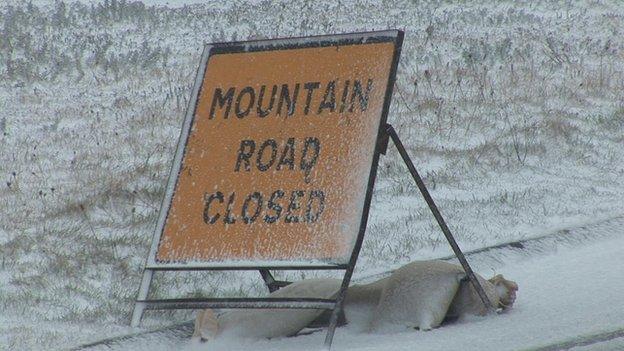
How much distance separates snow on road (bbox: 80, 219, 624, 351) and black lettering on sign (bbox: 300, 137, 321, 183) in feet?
2.41

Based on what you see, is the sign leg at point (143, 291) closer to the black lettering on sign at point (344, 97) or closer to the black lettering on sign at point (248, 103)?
the black lettering on sign at point (248, 103)

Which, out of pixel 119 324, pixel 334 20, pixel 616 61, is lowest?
pixel 119 324

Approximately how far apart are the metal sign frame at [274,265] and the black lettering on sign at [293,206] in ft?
0.67

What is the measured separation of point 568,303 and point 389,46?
144cm

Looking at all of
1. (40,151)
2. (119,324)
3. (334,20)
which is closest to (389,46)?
(119,324)

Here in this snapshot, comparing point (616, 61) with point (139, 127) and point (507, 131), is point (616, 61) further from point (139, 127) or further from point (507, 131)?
point (139, 127)

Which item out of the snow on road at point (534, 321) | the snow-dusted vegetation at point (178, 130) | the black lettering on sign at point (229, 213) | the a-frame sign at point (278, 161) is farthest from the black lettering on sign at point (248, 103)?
the snow-dusted vegetation at point (178, 130)

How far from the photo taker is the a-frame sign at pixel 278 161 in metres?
4.35

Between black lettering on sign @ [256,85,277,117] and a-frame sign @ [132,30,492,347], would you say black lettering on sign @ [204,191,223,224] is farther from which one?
black lettering on sign @ [256,85,277,117]

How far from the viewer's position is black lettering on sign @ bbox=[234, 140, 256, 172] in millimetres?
4672

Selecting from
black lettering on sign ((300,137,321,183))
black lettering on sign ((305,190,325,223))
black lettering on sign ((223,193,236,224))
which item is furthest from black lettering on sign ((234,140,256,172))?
black lettering on sign ((305,190,325,223))

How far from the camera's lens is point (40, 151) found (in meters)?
9.38

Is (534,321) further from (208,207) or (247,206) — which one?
(208,207)

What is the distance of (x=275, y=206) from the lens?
4527mm
